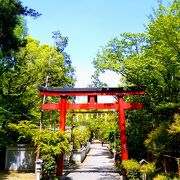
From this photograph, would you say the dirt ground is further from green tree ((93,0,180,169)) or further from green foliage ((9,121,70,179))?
green tree ((93,0,180,169))

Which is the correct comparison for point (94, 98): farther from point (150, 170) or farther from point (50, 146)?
point (150, 170)

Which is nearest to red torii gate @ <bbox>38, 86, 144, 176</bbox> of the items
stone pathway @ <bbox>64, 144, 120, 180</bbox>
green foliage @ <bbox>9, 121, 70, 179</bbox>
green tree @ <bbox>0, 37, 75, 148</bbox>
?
green foliage @ <bbox>9, 121, 70, 179</bbox>

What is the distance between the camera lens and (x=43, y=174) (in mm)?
16469

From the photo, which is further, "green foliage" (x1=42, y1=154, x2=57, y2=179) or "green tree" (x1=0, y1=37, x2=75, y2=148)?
"green tree" (x1=0, y1=37, x2=75, y2=148)

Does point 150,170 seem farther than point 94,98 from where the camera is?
No

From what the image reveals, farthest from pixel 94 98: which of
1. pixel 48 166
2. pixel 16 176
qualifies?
pixel 16 176

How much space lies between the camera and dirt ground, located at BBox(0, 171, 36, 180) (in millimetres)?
17753

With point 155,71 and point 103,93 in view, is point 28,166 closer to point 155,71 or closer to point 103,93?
point 103,93

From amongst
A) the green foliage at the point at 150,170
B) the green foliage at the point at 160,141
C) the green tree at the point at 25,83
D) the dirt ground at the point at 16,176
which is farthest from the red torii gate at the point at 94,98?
the green foliage at the point at 150,170

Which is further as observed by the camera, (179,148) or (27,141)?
(27,141)

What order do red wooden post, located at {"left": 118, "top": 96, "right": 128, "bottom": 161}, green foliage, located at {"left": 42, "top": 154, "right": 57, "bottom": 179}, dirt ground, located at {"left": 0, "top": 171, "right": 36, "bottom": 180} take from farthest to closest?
1. red wooden post, located at {"left": 118, "top": 96, "right": 128, "bottom": 161}
2. dirt ground, located at {"left": 0, "top": 171, "right": 36, "bottom": 180}
3. green foliage, located at {"left": 42, "top": 154, "right": 57, "bottom": 179}

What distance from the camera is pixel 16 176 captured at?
1856 cm

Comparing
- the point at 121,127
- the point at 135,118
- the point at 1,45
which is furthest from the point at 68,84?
the point at 1,45

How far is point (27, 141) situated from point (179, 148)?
47.7 ft
